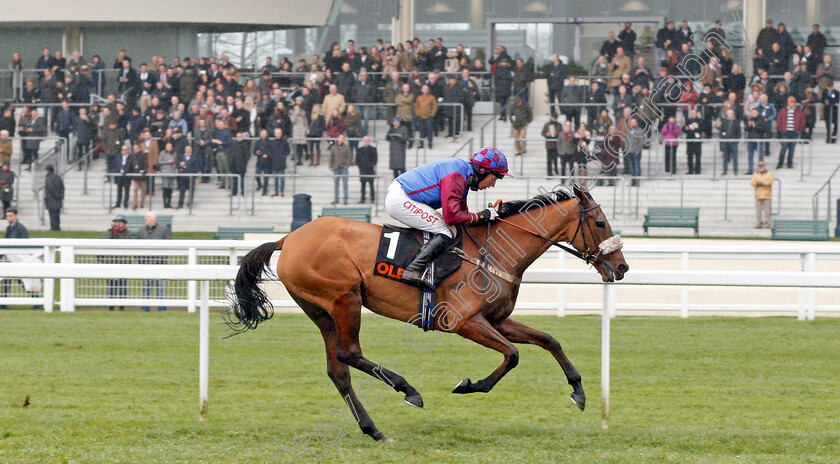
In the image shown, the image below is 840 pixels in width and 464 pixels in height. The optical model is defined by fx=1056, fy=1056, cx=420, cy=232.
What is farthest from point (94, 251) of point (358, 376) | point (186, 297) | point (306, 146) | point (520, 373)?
point (306, 146)

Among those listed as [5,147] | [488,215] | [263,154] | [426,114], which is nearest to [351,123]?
[426,114]

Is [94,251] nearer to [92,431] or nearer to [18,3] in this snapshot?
[92,431]

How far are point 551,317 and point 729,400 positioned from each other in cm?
462

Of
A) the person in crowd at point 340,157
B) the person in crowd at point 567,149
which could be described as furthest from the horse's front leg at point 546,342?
the person in crowd at point 340,157

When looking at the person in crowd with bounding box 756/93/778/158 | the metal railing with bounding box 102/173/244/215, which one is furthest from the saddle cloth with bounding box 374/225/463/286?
the person in crowd with bounding box 756/93/778/158

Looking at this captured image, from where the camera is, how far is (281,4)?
25.1m

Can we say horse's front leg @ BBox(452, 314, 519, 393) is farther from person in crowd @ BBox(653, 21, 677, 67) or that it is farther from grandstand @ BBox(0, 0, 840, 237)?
person in crowd @ BBox(653, 21, 677, 67)

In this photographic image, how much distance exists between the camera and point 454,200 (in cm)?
523

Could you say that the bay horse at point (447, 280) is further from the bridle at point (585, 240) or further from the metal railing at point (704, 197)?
the metal railing at point (704, 197)

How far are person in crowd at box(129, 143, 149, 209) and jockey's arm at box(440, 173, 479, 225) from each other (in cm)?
1372

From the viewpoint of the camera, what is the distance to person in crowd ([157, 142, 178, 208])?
18094mm

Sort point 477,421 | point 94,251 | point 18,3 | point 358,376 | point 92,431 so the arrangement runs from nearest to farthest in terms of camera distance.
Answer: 1. point 92,431
2. point 477,421
3. point 358,376
4. point 94,251
5. point 18,3

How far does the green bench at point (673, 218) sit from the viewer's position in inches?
650

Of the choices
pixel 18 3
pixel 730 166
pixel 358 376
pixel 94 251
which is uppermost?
pixel 18 3
